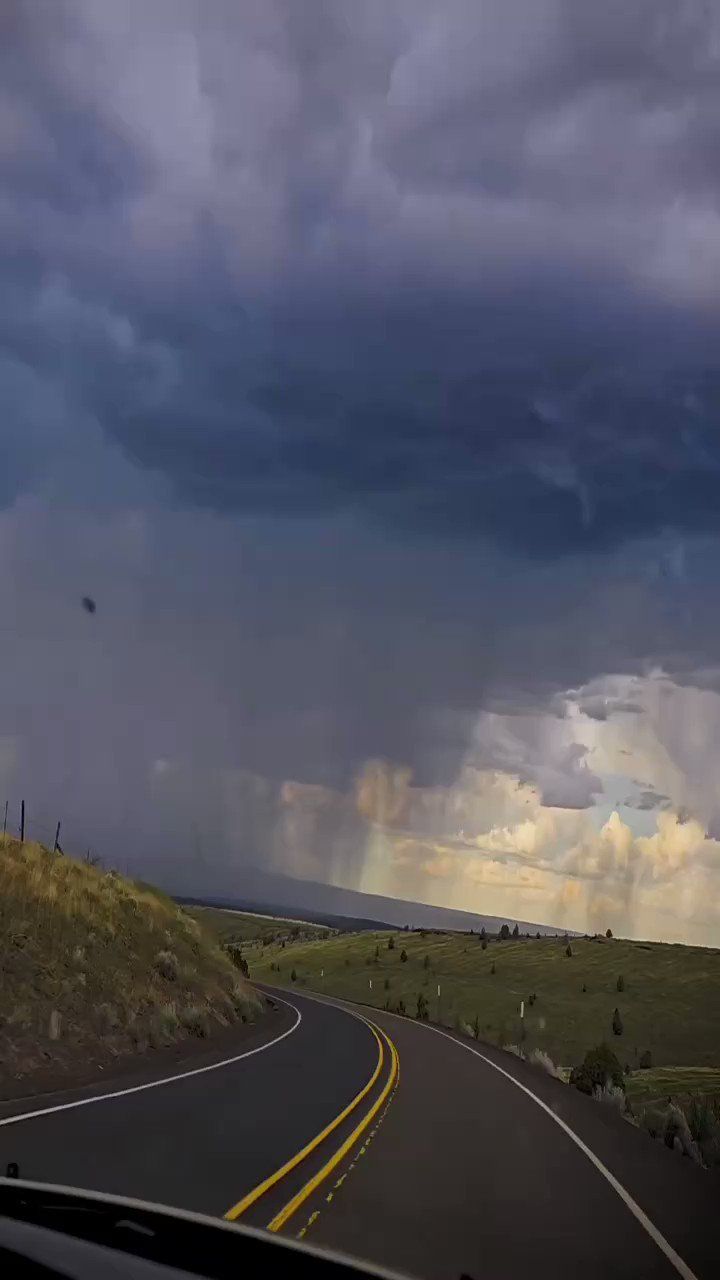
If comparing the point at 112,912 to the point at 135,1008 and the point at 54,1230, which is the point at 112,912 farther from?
the point at 54,1230

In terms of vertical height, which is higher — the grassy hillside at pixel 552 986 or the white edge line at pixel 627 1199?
the grassy hillside at pixel 552 986

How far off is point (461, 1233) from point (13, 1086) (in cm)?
1093

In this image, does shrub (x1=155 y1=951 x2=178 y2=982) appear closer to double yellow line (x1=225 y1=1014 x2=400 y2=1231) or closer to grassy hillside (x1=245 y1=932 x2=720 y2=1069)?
double yellow line (x1=225 y1=1014 x2=400 y2=1231)

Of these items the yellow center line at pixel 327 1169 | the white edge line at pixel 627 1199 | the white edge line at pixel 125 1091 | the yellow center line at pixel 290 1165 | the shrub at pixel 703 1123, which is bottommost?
the white edge line at pixel 125 1091

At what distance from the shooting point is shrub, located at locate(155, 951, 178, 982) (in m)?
31.4

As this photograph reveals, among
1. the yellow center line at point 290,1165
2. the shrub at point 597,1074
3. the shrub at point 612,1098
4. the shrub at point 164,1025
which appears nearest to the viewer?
the yellow center line at point 290,1165

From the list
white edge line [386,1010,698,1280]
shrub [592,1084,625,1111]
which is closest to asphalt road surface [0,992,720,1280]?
white edge line [386,1010,698,1280]

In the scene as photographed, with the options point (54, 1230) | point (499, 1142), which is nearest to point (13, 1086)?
point (499, 1142)

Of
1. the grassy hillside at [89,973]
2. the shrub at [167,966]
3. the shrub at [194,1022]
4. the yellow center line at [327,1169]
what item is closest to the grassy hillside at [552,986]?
the grassy hillside at [89,973]

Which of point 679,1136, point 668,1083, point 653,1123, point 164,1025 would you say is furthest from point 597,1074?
point 679,1136

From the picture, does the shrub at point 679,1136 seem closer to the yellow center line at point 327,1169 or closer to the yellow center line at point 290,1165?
the yellow center line at point 327,1169

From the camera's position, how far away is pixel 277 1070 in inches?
865

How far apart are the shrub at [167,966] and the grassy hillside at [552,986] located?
13.8 metres

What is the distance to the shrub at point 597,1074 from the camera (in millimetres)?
27875
